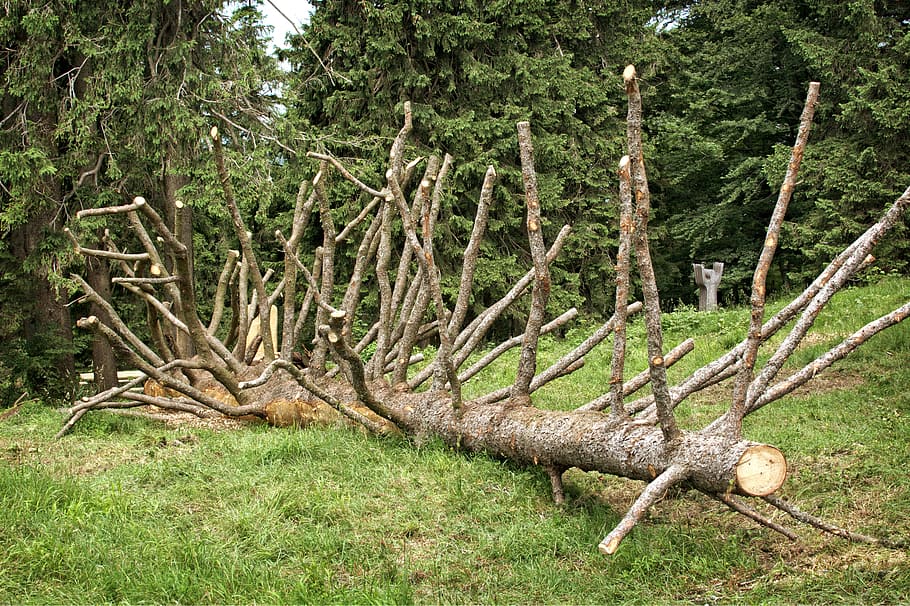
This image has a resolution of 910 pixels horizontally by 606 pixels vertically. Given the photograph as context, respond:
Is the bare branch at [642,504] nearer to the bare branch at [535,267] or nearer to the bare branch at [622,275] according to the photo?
the bare branch at [622,275]

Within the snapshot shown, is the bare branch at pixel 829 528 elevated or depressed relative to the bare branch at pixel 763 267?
depressed

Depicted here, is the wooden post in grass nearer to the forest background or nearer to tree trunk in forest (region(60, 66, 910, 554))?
the forest background

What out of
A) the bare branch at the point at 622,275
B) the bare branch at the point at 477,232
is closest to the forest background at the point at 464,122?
the bare branch at the point at 477,232

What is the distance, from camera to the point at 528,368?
4320 millimetres

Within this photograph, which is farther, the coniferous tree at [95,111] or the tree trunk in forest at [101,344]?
the tree trunk in forest at [101,344]

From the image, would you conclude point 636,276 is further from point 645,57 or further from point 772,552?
point 772,552

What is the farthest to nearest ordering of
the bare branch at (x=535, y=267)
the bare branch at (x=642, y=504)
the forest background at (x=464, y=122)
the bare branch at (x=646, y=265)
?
the forest background at (x=464, y=122), the bare branch at (x=535, y=267), the bare branch at (x=646, y=265), the bare branch at (x=642, y=504)

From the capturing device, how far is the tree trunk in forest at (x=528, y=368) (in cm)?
316

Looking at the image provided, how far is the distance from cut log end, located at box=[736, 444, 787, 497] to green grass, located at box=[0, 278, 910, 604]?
392 mm

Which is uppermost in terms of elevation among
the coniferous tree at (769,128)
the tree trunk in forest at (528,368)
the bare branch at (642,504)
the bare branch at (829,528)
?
the coniferous tree at (769,128)

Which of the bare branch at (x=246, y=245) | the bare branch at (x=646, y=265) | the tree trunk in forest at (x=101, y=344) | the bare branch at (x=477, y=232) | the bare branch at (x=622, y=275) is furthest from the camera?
the tree trunk in forest at (x=101, y=344)

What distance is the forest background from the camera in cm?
1004

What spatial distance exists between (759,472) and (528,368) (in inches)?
61.9

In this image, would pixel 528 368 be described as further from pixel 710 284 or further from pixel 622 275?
pixel 710 284
